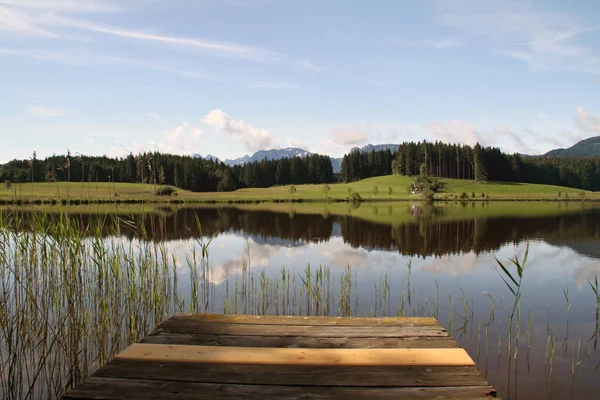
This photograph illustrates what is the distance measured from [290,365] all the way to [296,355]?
274mm

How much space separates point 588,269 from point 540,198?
9503 centimetres

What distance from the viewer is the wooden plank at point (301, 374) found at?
4.41 metres

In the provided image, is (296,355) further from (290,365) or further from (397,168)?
(397,168)

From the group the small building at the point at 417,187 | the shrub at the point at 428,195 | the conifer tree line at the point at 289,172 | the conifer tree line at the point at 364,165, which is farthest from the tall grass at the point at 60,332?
the conifer tree line at the point at 364,165

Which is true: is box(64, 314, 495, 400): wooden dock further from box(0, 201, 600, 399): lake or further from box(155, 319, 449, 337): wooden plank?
box(0, 201, 600, 399): lake

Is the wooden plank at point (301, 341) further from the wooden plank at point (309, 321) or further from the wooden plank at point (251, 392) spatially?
the wooden plank at point (251, 392)

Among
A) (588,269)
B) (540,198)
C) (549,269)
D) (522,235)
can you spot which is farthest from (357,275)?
(540,198)

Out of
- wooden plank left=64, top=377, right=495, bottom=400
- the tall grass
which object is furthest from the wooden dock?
the tall grass

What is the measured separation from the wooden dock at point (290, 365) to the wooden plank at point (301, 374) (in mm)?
10

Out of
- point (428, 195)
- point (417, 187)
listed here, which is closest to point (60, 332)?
point (428, 195)

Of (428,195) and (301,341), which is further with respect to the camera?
(428,195)

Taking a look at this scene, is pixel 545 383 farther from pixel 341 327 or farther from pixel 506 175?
pixel 506 175

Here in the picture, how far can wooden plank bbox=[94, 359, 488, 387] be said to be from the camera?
441 centimetres

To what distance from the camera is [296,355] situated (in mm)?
5051
